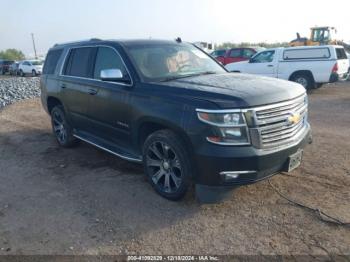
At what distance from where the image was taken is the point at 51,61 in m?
6.91

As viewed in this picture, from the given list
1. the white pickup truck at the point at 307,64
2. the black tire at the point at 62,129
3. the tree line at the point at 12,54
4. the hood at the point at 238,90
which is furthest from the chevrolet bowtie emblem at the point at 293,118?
the tree line at the point at 12,54

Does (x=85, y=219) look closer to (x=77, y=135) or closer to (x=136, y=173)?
(x=136, y=173)

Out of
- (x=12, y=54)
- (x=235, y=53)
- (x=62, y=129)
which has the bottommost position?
(x=12, y=54)

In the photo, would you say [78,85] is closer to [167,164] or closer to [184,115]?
[167,164]

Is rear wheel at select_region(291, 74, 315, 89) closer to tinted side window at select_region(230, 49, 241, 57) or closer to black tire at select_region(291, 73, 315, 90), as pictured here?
black tire at select_region(291, 73, 315, 90)

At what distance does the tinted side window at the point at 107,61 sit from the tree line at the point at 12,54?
75.8 metres

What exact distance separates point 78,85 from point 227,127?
3.17m

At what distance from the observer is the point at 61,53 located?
21.4ft

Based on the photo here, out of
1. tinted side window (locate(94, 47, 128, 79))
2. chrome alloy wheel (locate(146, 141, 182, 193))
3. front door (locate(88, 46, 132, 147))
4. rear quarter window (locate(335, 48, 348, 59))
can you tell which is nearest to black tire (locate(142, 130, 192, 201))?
chrome alloy wheel (locate(146, 141, 182, 193))

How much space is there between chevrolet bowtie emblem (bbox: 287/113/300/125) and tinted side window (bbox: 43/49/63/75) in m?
4.61

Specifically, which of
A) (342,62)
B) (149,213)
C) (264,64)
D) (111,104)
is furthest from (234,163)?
(342,62)

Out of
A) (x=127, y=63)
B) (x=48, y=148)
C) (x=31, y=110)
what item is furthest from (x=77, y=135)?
(x=31, y=110)

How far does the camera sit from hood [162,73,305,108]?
139 inches

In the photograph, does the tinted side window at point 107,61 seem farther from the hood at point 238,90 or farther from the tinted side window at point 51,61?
the tinted side window at point 51,61
